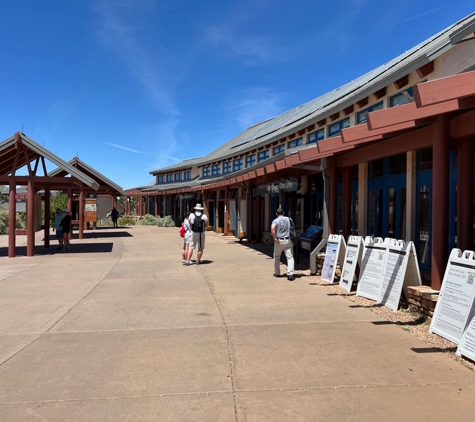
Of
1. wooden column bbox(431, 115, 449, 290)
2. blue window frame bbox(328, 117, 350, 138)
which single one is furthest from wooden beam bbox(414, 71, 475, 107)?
blue window frame bbox(328, 117, 350, 138)

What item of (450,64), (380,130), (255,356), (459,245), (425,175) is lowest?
(255,356)

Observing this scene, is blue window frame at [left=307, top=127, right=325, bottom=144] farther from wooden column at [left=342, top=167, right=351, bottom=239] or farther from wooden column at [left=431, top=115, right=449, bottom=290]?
wooden column at [left=431, top=115, right=449, bottom=290]

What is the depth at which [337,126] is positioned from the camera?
13211mm

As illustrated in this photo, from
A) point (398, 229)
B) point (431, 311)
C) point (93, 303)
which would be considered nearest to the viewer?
point (431, 311)

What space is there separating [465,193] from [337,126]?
7839 millimetres

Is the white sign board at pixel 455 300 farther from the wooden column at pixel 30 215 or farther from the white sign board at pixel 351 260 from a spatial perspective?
the wooden column at pixel 30 215

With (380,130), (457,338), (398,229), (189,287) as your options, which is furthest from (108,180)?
(457,338)

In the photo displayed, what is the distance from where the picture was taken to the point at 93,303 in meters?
6.85

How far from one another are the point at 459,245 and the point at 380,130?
1942 millimetres

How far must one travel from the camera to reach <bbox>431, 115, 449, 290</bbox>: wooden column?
564 centimetres

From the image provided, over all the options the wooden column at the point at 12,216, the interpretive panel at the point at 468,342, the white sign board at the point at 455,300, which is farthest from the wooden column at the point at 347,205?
the wooden column at the point at 12,216

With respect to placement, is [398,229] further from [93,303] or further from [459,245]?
[93,303]

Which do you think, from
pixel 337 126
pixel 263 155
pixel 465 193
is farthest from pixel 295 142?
pixel 465 193

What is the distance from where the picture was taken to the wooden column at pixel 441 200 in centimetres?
564
